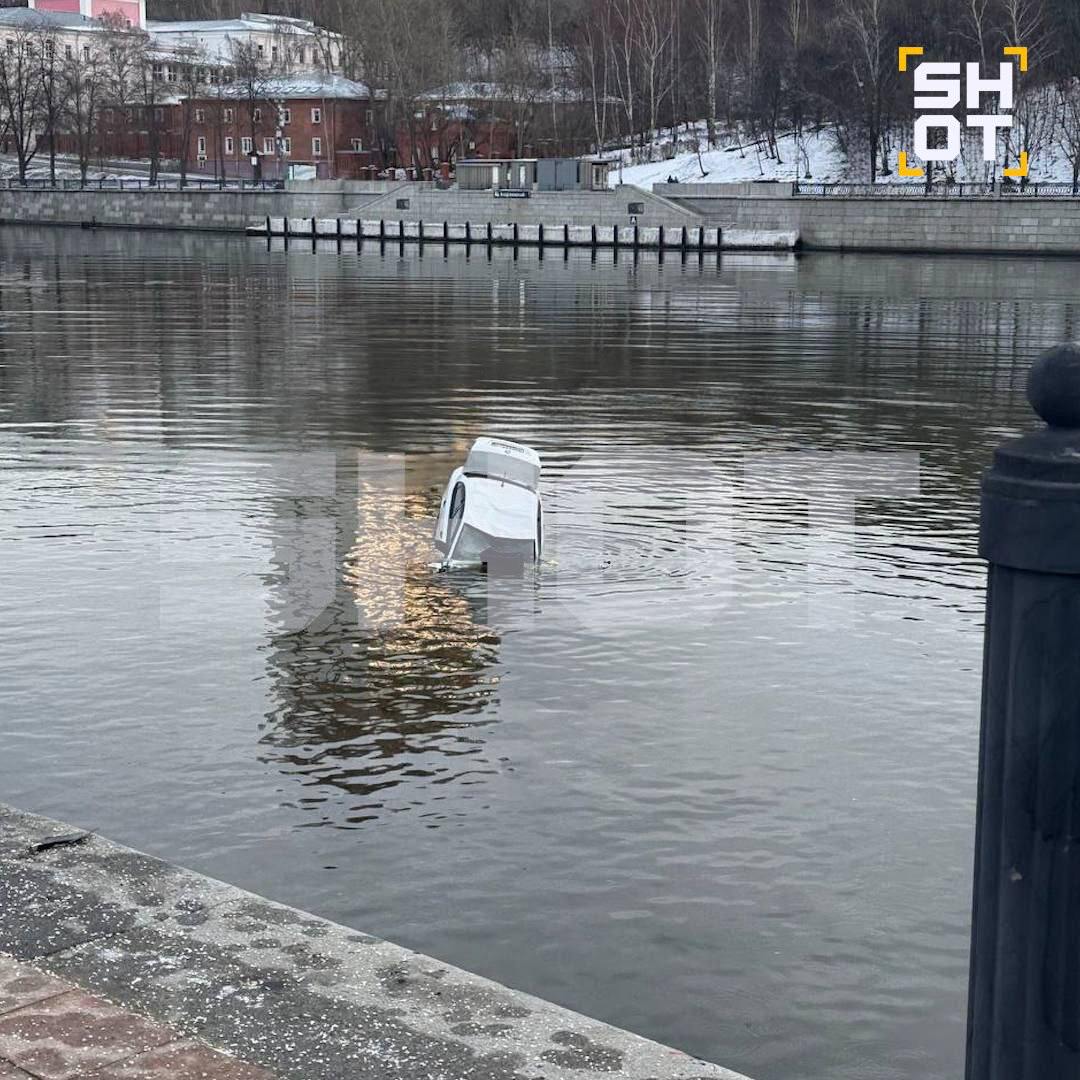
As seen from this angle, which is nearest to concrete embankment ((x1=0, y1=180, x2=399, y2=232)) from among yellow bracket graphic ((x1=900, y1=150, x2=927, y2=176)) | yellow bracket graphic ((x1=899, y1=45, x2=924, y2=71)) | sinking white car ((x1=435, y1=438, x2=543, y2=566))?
yellow bracket graphic ((x1=900, y1=150, x2=927, y2=176))

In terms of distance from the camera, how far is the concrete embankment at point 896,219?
74.8 metres

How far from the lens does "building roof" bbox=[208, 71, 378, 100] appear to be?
399 ft

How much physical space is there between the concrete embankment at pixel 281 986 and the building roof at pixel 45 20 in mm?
157262

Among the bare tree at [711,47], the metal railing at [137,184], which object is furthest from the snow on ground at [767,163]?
the metal railing at [137,184]

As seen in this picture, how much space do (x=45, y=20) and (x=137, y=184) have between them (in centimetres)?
5406

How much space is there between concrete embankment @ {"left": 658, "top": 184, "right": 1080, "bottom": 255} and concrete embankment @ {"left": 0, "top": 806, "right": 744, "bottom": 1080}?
73161 millimetres

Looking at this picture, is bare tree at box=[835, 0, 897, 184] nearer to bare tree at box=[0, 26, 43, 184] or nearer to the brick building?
the brick building

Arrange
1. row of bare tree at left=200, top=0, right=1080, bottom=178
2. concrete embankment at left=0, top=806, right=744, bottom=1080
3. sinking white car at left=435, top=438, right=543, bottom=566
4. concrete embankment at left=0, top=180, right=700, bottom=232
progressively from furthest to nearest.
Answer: row of bare tree at left=200, top=0, right=1080, bottom=178
concrete embankment at left=0, top=180, right=700, bottom=232
sinking white car at left=435, top=438, right=543, bottom=566
concrete embankment at left=0, top=806, right=744, bottom=1080

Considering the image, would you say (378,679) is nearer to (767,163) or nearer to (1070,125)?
(1070,125)

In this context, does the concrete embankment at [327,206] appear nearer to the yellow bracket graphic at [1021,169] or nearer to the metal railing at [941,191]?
the metal railing at [941,191]

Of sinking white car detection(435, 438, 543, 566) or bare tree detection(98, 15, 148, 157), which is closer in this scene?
sinking white car detection(435, 438, 543, 566)

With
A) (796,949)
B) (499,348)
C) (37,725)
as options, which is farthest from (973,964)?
(499,348)

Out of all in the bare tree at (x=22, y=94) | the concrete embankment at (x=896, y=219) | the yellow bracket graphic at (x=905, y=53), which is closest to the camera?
the concrete embankment at (x=896, y=219)

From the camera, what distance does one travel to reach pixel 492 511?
13844 mm
